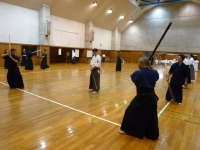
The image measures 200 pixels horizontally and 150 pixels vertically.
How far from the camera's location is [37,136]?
281 cm

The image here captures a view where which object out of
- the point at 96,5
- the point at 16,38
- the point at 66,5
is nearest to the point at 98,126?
the point at 16,38

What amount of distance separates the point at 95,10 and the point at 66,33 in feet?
13.1

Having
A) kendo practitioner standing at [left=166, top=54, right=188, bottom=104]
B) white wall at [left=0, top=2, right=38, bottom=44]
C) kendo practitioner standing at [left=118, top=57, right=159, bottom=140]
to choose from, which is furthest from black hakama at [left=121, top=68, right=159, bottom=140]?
white wall at [left=0, top=2, right=38, bottom=44]

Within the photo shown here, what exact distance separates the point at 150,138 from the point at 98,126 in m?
1.02

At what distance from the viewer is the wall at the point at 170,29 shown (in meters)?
20.4

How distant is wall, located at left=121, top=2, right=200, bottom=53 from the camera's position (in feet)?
66.8

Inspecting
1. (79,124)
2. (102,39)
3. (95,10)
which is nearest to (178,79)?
(79,124)

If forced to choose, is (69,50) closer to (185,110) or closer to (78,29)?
(78,29)

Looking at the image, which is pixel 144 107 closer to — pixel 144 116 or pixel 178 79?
pixel 144 116

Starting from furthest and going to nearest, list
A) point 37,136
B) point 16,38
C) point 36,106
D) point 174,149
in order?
point 16,38
point 36,106
point 37,136
point 174,149

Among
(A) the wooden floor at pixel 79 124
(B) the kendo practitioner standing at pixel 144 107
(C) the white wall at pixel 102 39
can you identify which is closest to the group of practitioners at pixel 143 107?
(B) the kendo practitioner standing at pixel 144 107

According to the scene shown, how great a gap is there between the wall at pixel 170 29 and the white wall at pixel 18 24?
15.0 metres

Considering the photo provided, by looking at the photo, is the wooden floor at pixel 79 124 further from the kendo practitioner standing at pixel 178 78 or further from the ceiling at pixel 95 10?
the ceiling at pixel 95 10

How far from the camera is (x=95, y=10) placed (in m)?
17.5
